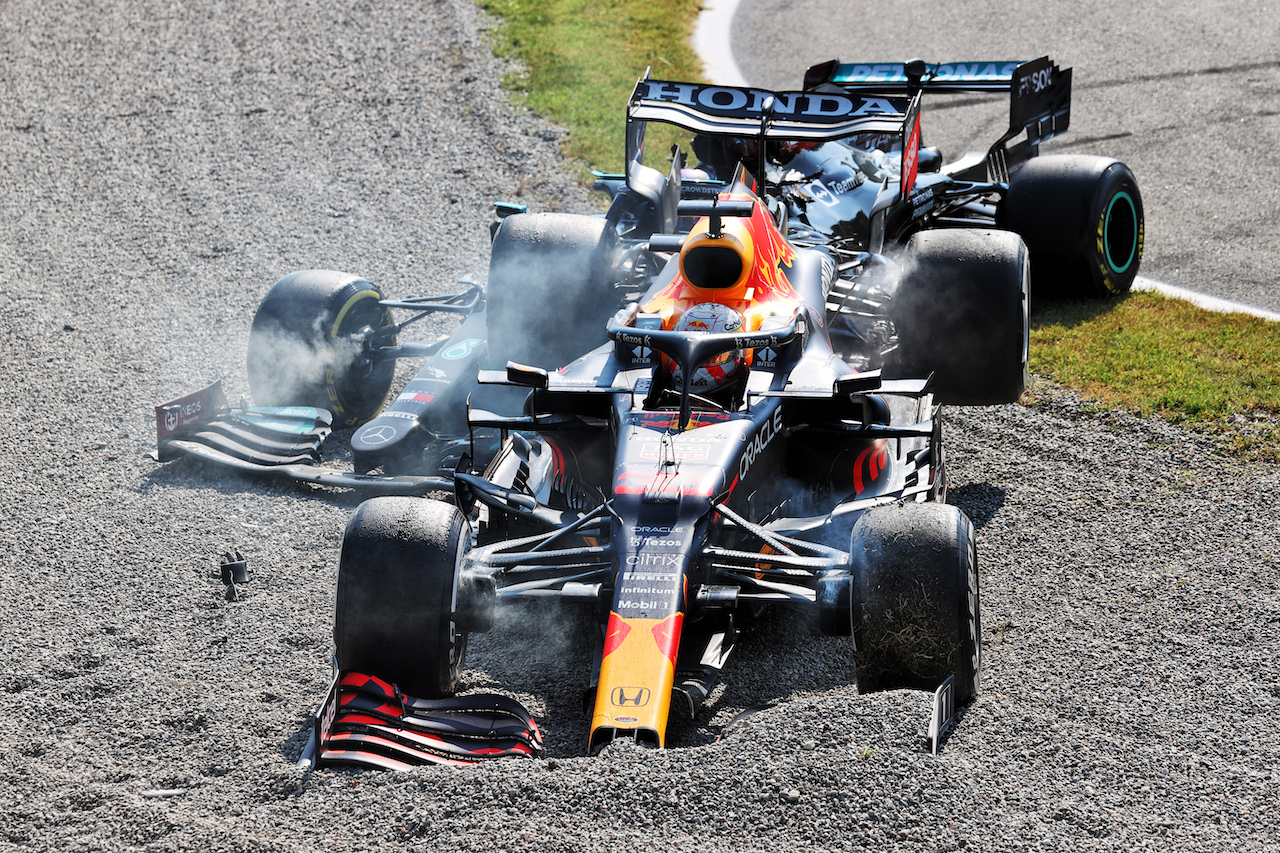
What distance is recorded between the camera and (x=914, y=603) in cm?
488

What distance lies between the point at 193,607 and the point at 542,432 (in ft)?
6.29

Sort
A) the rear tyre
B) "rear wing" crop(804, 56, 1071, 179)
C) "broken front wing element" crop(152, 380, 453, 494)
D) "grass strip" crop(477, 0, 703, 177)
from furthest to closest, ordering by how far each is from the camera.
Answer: "grass strip" crop(477, 0, 703, 177) < "rear wing" crop(804, 56, 1071, 179) < "broken front wing element" crop(152, 380, 453, 494) < the rear tyre

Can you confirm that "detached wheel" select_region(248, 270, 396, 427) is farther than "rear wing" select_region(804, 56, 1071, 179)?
No

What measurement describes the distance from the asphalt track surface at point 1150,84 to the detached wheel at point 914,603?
622cm

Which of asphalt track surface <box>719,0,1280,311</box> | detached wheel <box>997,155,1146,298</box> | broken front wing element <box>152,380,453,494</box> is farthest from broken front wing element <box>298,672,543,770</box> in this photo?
asphalt track surface <box>719,0,1280,311</box>

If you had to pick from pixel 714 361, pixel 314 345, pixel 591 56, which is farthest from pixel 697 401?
pixel 591 56

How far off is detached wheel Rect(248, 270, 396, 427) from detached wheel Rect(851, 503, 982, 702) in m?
4.68

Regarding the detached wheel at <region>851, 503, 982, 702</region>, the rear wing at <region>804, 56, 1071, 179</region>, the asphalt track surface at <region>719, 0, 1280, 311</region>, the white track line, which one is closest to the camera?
the detached wheel at <region>851, 503, 982, 702</region>

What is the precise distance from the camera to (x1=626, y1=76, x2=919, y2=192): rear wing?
301 inches

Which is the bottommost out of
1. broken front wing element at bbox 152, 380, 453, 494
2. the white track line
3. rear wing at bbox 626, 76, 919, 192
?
broken front wing element at bbox 152, 380, 453, 494

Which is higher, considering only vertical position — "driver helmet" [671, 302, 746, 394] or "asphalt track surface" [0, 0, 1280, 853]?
"driver helmet" [671, 302, 746, 394]

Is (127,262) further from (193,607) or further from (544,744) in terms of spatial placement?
(544,744)

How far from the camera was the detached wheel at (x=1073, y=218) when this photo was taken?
9617 millimetres

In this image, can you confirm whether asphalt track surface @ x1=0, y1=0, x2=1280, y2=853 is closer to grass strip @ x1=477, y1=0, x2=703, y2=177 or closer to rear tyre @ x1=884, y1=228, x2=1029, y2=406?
rear tyre @ x1=884, y1=228, x2=1029, y2=406
